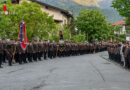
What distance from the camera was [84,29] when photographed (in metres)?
71.6

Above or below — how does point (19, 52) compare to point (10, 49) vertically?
below

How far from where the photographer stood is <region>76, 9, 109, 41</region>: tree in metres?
70.1

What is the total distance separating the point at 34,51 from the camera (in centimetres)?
2164

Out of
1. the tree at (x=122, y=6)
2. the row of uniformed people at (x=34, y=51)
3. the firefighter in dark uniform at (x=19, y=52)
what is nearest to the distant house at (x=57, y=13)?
the row of uniformed people at (x=34, y=51)

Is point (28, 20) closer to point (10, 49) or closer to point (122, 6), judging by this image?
point (122, 6)

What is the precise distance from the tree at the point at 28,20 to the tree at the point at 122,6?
8.84 meters

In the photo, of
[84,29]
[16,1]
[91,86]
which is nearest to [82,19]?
[84,29]

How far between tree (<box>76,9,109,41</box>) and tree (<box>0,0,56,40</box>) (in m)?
34.9

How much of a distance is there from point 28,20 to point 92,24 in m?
37.9

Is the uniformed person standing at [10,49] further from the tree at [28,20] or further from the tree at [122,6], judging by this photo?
the tree at [122,6]

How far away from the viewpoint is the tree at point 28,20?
33781mm

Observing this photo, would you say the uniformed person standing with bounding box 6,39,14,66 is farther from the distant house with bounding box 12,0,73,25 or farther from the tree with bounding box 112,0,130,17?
the distant house with bounding box 12,0,73,25

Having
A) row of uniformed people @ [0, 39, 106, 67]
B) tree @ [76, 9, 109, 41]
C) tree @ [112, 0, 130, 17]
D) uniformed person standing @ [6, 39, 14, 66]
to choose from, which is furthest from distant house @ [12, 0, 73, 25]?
uniformed person standing @ [6, 39, 14, 66]

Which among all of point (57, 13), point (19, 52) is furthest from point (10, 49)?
point (57, 13)
